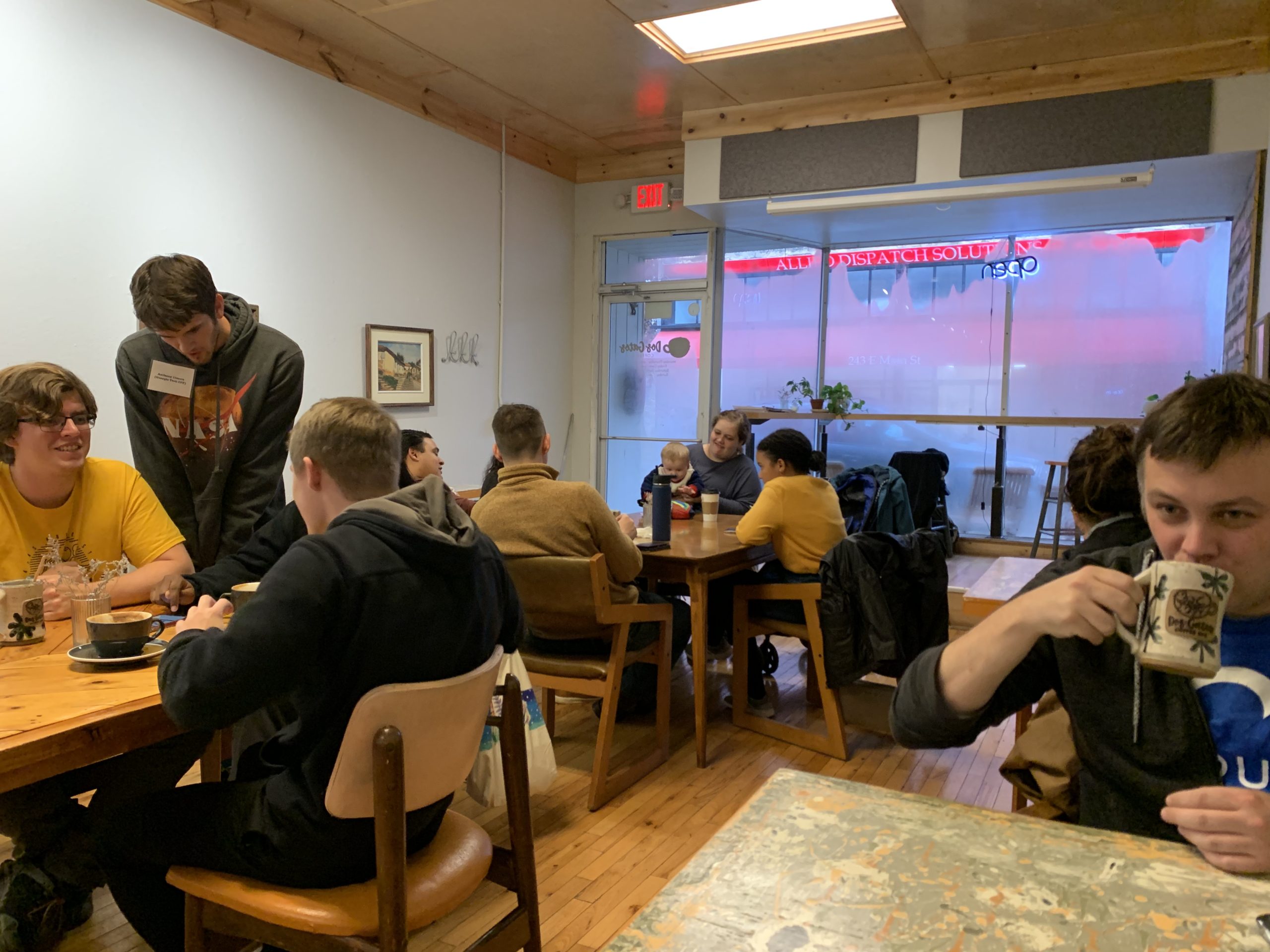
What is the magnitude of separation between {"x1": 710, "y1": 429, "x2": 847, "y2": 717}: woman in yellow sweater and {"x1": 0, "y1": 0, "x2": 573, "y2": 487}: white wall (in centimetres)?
241

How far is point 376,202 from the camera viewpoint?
4.80 m

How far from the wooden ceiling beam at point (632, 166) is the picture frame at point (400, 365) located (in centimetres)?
215

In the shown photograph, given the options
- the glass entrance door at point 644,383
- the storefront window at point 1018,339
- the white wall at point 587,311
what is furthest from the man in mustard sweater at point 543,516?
the storefront window at point 1018,339

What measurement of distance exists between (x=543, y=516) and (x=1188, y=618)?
2108 millimetres

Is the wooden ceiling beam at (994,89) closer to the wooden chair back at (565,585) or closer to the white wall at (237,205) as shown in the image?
the white wall at (237,205)

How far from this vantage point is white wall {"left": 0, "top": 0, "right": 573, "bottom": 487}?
326 cm

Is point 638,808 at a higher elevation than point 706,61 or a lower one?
lower

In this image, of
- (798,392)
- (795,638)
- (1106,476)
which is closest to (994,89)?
(798,392)

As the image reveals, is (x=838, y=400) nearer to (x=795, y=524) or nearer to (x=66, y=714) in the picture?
(x=795, y=524)

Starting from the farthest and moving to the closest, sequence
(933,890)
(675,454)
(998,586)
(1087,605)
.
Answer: (675,454) → (998,586) → (1087,605) → (933,890)

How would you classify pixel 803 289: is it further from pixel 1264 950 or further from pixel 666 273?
pixel 1264 950

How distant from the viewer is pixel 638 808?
2887mm

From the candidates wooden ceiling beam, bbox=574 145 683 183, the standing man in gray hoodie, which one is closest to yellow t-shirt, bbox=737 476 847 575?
the standing man in gray hoodie

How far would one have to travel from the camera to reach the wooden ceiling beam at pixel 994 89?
422 centimetres
